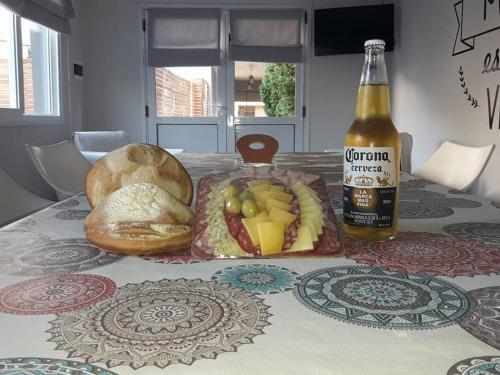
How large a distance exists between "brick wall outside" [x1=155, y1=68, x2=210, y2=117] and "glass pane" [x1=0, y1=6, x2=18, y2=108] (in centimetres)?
207

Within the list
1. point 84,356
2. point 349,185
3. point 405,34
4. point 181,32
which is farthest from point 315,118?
point 84,356

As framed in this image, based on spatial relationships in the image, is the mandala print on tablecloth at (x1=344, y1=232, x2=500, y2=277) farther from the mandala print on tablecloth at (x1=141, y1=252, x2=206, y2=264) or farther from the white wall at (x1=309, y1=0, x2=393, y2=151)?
the white wall at (x1=309, y1=0, x2=393, y2=151)

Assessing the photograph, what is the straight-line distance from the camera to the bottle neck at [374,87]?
0.63 meters

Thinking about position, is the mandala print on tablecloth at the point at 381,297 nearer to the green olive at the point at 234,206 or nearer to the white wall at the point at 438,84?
the green olive at the point at 234,206

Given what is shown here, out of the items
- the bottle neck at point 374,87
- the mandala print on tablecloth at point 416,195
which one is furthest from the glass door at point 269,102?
the bottle neck at point 374,87

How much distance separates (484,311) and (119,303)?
1.11 ft

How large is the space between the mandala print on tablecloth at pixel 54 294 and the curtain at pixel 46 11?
10.0 feet

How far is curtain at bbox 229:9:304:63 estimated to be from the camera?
512 centimetres

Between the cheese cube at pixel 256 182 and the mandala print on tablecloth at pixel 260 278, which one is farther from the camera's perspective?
the cheese cube at pixel 256 182

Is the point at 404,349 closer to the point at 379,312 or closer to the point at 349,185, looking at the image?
the point at 379,312

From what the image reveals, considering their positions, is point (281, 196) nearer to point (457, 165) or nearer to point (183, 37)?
point (457, 165)

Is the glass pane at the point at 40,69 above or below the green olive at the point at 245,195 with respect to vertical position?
above

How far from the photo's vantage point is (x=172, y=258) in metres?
0.59

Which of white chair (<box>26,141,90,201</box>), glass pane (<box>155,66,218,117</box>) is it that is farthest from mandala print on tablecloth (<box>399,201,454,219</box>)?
glass pane (<box>155,66,218,117</box>)
